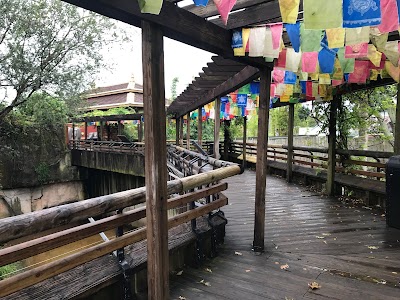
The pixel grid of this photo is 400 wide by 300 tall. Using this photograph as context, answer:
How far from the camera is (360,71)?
14.3ft

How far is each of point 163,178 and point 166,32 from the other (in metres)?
1.05

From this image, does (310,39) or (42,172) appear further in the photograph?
(42,172)

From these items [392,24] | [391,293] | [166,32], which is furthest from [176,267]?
[392,24]

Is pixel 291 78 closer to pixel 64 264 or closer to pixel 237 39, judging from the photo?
pixel 237 39

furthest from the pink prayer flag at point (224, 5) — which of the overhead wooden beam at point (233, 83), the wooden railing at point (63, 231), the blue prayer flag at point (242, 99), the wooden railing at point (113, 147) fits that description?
the wooden railing at point (113, 147)

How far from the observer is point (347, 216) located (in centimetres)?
490

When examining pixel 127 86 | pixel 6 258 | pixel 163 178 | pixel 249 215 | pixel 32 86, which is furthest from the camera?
pixel 127 86

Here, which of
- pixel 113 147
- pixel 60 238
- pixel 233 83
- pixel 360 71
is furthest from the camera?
pixel 113 147

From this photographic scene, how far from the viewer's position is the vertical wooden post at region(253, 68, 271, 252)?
10.9ft

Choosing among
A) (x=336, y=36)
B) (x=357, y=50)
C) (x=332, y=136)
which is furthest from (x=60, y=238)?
(x=332, y=136)

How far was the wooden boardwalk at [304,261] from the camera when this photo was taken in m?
2.54

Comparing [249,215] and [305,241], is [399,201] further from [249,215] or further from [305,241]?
[249,215]

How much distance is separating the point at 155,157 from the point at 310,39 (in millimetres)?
1815

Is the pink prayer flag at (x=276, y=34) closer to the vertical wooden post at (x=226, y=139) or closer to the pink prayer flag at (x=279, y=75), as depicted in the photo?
the pink prayer flag at (x=279, y=75)
